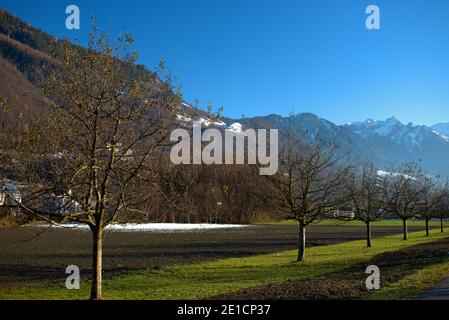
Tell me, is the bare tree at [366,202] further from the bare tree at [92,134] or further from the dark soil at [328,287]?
the bare tree at [92,134]

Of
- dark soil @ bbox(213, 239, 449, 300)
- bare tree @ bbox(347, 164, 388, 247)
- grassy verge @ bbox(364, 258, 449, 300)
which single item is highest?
bare tree @ bbox(347, 164, 388, 247)

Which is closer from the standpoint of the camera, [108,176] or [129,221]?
Result: [108,176]

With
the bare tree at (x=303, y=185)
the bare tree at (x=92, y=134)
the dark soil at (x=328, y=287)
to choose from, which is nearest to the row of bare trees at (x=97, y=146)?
the bare tree at (x=92, y=134)

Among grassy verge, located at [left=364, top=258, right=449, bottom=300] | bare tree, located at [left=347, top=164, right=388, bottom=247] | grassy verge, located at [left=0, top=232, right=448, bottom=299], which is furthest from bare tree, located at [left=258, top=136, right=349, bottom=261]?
grassy verge, located at [left=364, top=258, right=449, bottom=300]

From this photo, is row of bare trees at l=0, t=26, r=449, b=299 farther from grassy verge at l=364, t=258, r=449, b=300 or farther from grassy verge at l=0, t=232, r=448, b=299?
grassy verge at l=364, t=258, r=449, b=300

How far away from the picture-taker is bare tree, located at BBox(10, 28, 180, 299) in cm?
1588

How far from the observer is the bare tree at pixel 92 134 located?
15.9 m

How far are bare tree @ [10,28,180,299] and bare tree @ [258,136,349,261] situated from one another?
1810cm

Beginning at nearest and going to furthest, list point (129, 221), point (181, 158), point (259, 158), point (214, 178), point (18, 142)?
point (18, 142), point (181, 158), point (129, 221), point (259, 158), point (214, 178)

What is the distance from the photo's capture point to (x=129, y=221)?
63.5 ft

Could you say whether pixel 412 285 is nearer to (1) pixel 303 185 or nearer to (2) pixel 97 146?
(2) pixel 97 146
